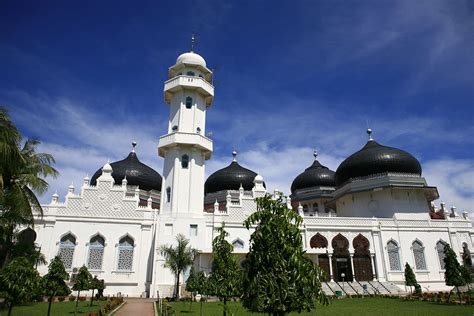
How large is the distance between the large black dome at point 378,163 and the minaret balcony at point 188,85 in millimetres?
15982

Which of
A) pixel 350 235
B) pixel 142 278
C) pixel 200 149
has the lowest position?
pixel 142 278

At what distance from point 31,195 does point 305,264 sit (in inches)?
652

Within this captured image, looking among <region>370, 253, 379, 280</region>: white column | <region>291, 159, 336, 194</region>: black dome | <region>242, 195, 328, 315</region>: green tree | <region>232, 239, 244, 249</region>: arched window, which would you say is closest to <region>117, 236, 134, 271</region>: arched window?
<region>232, 239, 244, 249</region>: arched window

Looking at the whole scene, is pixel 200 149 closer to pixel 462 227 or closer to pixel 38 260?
pixel 38 260

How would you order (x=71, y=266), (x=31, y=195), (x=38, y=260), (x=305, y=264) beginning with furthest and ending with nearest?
1. (x=71, y=266)
2. (x=38, y=260)
3. (x=31, y=195)
4. (x=305, y=264)

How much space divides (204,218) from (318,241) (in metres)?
9.89

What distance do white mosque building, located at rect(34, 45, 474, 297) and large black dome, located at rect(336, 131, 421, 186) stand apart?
10 cm

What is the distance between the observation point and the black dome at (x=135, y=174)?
3312cm

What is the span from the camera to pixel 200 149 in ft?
87.9

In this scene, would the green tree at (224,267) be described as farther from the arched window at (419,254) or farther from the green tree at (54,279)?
the arched window at (419,254)

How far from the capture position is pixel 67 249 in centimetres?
2338

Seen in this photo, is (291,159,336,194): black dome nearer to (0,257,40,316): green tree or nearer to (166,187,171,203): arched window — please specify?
(166,187,171,203): arched window

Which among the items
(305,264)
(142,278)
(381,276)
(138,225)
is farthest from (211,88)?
(305,264)

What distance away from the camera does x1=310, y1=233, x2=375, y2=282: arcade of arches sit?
2720cm
